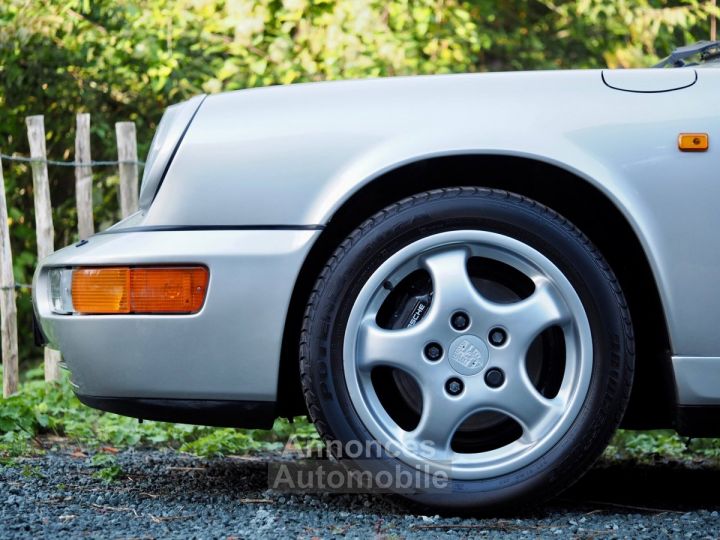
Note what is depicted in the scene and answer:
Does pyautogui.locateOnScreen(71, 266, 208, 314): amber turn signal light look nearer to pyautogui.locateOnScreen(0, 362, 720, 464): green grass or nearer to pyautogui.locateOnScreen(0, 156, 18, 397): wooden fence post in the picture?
pyautogui.locateOnScreen(0, 362, 720, 464): green grass

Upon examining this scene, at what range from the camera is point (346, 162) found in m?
2.22

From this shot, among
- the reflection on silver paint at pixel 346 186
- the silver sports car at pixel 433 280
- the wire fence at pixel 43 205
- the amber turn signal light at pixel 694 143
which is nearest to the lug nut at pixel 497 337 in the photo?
the silver sports car at pixel 433 280

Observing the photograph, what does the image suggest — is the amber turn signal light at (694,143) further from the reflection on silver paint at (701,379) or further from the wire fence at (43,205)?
the wire fence at (43,205)

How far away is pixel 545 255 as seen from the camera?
2.21 meters

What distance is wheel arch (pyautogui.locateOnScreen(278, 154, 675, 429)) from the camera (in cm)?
230

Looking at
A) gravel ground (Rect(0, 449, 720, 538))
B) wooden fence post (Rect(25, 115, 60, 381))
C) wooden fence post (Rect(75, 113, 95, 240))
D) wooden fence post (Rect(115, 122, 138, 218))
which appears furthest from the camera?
wooden fence post (Rect(115, 122, 138, 218))

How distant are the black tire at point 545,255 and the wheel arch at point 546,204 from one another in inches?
4.8

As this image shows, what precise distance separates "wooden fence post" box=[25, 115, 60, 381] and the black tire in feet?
8.91

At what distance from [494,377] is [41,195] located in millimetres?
3117

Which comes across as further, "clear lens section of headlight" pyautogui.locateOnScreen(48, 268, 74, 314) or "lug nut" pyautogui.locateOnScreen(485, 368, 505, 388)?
"clear lens section of headlight" pyautogui.locateOnScreen(48, 268, 74, 314)

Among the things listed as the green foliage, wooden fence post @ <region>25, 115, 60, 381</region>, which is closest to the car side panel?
the green foliage

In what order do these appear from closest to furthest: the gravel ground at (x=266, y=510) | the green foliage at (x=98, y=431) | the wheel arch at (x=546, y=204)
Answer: the gravel ground at (x=266, y=510)
the wheel arch at (x=546, y=204)
the green foliage at (x=98, y=431)

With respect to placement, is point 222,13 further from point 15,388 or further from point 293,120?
point 293,120

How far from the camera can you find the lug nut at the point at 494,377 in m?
2.19
